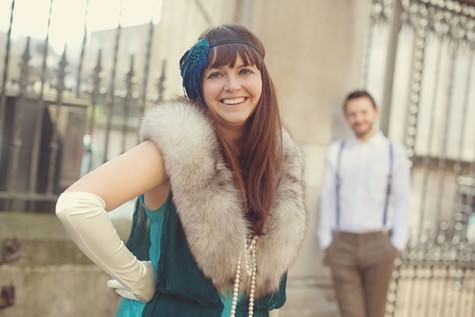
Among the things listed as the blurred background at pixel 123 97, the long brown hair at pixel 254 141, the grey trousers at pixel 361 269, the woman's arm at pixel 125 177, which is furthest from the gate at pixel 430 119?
the woman's arm at pixel 125 177

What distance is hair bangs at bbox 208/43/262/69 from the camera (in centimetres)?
219

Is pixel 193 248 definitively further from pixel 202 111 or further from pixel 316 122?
pixel 316 122

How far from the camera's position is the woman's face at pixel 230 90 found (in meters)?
2.21

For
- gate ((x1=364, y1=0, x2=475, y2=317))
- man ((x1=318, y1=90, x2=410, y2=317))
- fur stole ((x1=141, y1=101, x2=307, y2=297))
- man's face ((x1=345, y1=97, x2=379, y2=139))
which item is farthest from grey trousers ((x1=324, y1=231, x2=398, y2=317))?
fur stole ((x1=141, y1=101, x2=307, y2=297))

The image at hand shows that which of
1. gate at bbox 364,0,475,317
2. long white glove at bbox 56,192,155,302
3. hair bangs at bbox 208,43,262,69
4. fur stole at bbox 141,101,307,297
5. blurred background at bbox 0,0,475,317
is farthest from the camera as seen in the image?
gate at bbox 364,0,475,317

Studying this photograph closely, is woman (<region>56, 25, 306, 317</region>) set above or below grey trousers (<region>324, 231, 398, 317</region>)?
above

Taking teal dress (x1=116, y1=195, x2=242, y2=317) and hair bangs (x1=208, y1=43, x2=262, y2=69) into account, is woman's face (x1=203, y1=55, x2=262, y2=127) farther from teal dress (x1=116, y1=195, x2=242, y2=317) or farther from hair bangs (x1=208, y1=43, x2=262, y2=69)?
teal dress (x1=116, y1=195, x2=242, y2=317)

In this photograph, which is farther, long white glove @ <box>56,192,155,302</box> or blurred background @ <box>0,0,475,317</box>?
blurred background @ <box>0,0,475,317</box>

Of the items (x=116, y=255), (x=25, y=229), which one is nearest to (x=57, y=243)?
(x=25, y=229)

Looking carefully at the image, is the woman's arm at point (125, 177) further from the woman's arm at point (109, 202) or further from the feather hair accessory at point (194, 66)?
the feather hair accessory at point (194, 66)

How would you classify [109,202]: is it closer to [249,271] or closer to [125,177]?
[125,177]

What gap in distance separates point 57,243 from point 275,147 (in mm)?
2456

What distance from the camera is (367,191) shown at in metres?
4.69

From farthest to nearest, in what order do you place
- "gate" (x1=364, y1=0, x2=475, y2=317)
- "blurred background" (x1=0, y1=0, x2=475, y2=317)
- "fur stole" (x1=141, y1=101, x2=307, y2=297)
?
"gate" (x1=364, y1=0, x2=475, y2=317) < "blurred background" (x1=0, y1=0, x2=475, y2=317) < "fur stole" (x1=141, y1=101, x2=307, y2=297)
